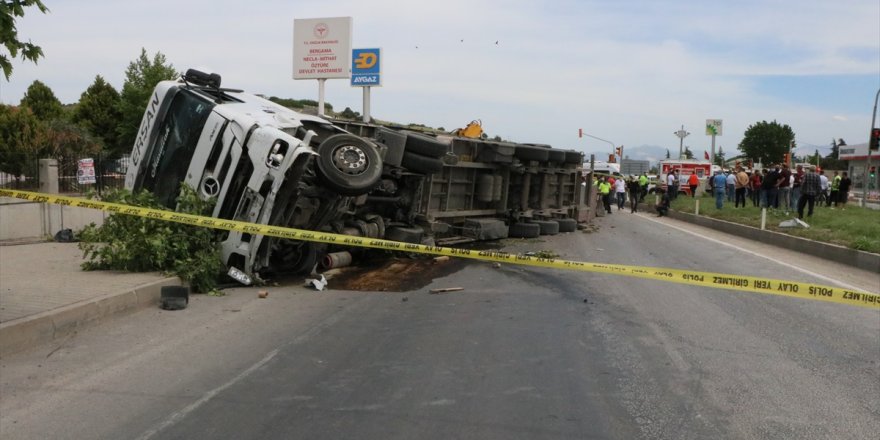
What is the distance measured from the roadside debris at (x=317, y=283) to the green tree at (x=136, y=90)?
29686 millimetres

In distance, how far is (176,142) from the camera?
9.16m

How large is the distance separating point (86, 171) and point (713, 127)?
120 feet

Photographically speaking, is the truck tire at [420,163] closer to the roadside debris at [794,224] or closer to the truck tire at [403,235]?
the truck tire at [403,235]

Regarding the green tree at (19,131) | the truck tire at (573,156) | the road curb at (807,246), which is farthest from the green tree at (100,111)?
the road curb at (807,246)

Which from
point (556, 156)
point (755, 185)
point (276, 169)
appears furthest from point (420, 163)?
point (755, 185)

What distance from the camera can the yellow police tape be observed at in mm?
5680

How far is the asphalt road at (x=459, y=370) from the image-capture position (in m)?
4.45

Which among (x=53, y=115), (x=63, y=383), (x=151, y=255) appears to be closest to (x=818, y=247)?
(x=151, y=255)

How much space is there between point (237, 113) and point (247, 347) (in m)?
3.68

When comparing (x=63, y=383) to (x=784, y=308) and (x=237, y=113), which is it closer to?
(x=237, y=113)

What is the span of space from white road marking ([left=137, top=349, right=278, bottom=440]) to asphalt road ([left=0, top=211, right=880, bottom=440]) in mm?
17

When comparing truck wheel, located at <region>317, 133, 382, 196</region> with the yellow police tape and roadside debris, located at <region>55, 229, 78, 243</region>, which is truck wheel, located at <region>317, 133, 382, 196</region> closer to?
the yellow police tape

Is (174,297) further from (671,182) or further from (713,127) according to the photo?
(713,127)

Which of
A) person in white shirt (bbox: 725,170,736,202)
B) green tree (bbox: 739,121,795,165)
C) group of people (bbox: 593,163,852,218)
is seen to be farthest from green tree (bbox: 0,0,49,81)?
green tree (bbox: 739,121,795,165)
